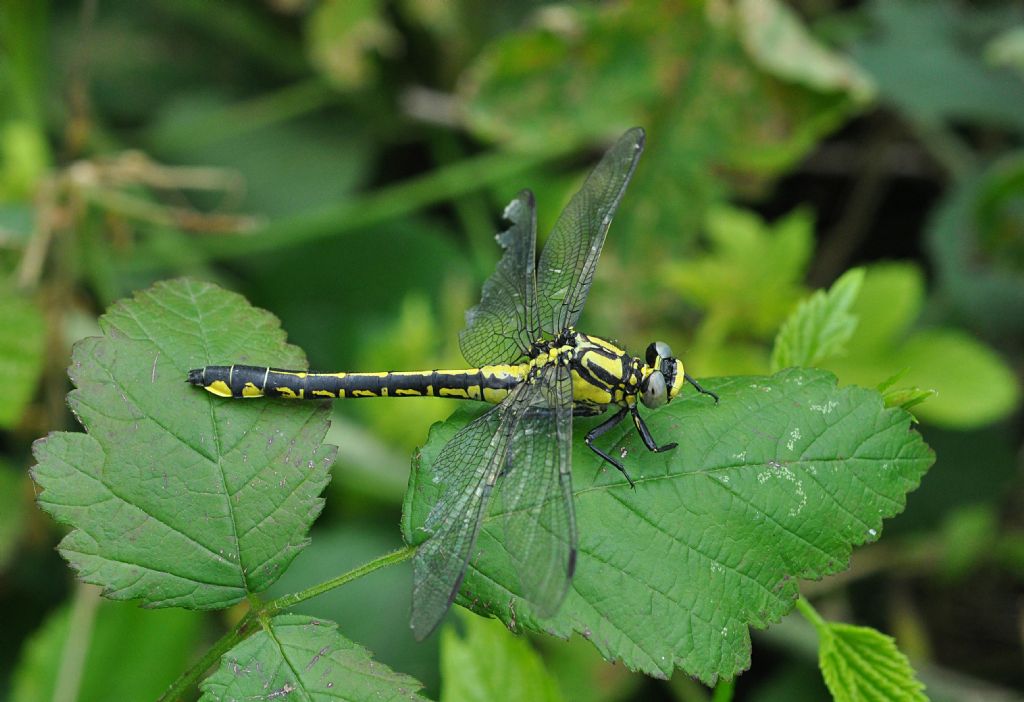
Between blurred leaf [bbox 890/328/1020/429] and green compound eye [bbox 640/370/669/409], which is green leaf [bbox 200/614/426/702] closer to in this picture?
green compound eye [bbox 640/370/669/409]

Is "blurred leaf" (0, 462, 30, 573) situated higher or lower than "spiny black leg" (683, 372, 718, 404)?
higher

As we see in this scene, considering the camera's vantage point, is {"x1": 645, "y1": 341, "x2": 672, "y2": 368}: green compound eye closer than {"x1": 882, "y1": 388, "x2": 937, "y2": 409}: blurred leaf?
No

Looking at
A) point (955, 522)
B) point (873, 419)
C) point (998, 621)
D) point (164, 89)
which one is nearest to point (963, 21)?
point (955, 522)

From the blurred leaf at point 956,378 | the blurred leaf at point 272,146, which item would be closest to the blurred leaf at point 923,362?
the blurred leaf at point 956,378

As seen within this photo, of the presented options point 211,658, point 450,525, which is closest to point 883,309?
point 450,525

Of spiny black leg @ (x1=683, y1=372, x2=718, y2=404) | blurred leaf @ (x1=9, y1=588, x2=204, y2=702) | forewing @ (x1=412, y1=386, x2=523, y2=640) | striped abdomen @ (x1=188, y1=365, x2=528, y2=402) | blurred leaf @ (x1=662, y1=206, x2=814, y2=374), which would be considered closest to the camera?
forewing @ (x1=412, y1=386, x2=523, y2=640)

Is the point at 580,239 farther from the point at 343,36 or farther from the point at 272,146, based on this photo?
the point at 272,146

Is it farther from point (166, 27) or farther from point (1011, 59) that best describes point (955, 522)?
point (166, 27)

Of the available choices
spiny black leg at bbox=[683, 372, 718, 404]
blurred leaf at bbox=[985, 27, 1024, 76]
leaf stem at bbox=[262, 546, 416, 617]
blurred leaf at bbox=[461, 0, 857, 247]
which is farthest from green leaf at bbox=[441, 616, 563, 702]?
blurred leaf at bbox=[985, 27, 1024, 76]

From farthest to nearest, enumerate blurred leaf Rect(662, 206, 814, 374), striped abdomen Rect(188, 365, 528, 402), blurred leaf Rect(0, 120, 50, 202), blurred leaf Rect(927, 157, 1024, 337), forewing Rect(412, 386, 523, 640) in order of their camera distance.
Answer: blurred leaf Rect(927, 157, 1024, 337) → blurred leaf Rect(0, 120, 50, 202) → blurred leaf Rect(662, 206, 814, 374) → striped abdomen Rect(188, 365, 528, 402) → forewing Rect(412, 386, 523, 640)
